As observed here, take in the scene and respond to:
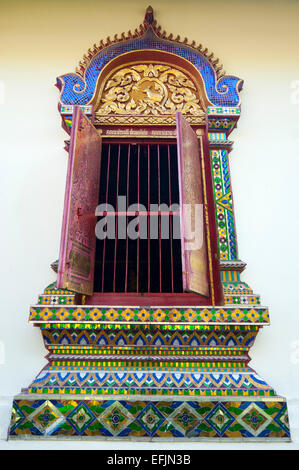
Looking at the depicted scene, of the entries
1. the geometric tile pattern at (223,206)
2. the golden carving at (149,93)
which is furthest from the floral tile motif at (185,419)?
the golden carving at (149,93)

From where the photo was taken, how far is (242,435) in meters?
2.26

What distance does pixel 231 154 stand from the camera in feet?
10.9

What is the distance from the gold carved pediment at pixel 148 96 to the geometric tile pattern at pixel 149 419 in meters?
2.42

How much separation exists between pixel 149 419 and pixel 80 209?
1549mm

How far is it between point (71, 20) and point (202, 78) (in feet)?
5.30

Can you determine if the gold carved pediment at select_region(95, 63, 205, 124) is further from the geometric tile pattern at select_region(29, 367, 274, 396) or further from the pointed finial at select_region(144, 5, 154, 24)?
the geometric tile pattern at select_region(29, 367, 274, 396)

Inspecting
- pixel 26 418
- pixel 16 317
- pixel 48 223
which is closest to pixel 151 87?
pixel 48 223

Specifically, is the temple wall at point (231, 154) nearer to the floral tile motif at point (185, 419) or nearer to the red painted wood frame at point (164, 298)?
the red painted wood frame at point (164, 298)

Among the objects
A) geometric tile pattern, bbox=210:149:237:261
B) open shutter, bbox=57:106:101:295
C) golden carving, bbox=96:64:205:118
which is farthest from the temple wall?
golden carving, bbox=96:64:205:118

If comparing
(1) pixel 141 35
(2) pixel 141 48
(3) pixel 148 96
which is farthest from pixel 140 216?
(1) pixel 141 35

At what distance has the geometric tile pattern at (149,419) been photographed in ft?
7.40

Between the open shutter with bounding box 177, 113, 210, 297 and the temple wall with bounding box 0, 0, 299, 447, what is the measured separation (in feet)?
1.31

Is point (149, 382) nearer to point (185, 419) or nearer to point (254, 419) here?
point (185, 419)

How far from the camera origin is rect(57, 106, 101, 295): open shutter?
2428 millimetres
